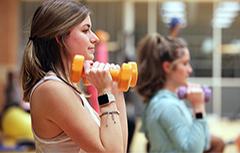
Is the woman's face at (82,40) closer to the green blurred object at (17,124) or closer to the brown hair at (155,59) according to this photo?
the brown hair at (155,59)

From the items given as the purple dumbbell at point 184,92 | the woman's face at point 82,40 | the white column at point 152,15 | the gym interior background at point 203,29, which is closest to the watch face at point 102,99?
the woman's face at point 82,40

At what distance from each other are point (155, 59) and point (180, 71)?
13 cm

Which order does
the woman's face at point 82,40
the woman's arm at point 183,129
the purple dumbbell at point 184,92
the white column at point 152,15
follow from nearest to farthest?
the woman's face at point 82,40
the woman's arm at point 183,129
the purple dumbbell at point 184,92
the white column at point 152,15

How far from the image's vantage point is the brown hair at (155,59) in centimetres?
231

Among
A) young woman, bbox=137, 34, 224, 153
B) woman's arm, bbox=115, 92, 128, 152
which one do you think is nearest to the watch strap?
young woman, bbox=137, 34, 224, 153

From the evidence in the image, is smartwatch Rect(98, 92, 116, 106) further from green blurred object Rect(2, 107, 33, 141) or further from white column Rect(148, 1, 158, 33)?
white column Rect(148, 1, 158, 33)

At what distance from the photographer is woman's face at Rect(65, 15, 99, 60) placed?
142cm

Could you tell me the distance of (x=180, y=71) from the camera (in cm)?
229

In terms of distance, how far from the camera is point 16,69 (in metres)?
9.94

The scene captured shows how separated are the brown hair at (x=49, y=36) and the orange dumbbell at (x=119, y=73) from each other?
0.40ft

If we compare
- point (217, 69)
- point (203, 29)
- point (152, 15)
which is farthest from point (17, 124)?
point (203, 29)

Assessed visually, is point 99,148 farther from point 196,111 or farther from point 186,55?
point 186,55

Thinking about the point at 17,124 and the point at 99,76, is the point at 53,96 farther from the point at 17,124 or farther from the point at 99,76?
the point at 17,124

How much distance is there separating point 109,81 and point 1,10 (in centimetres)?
901
